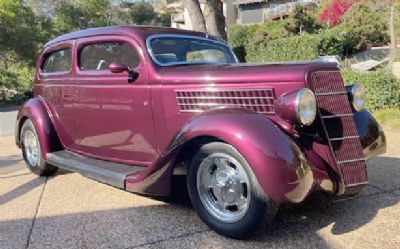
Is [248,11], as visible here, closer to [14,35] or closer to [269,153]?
[14,35]

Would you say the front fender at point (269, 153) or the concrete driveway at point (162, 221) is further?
the concrete driveway at point (162, 221)

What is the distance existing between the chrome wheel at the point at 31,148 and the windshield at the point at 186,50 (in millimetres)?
2284

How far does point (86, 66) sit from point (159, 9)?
52367 millimetres

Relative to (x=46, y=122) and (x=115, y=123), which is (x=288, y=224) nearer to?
(x=115, y=123)

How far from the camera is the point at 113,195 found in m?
4.47

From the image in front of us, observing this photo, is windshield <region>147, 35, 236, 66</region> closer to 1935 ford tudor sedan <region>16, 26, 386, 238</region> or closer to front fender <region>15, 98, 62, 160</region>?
1935 ford tudor sedan <region>16, 26, 386, 238</region>

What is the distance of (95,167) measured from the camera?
4.43m

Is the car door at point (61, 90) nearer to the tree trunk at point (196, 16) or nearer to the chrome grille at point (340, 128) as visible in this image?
the chrome grille at point (340, 128)

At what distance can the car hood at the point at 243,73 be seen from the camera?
336cm

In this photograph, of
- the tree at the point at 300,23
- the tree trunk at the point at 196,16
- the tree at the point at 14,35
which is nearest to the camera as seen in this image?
the tree trunk at the point at 196,16

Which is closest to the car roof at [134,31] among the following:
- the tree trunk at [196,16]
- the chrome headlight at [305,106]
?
→ the chrome headlight at [305,106]

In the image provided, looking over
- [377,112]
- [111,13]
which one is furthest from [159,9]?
[377,112]

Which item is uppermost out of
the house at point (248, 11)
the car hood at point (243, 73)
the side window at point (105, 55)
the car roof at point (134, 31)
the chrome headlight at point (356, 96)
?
the house at point (248, 11)

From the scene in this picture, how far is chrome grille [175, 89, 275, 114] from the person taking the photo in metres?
3.46
